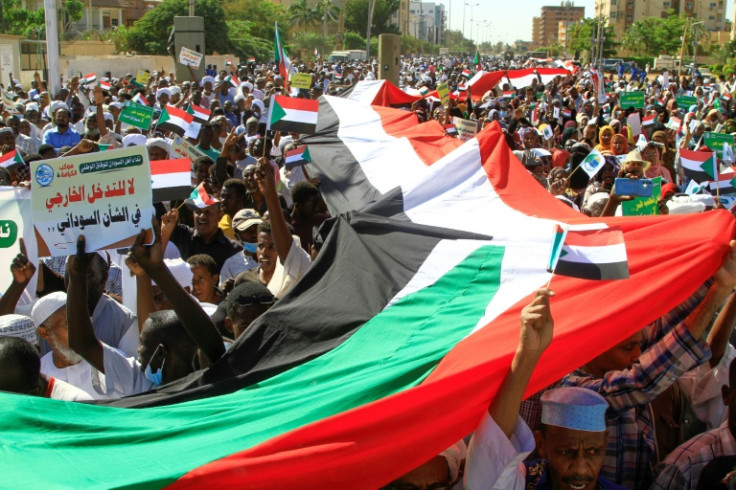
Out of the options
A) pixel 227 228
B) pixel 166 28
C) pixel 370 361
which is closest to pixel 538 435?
pixel 370 361

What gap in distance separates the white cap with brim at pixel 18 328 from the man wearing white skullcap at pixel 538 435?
89.2 inches

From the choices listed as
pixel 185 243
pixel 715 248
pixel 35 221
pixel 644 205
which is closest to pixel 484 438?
pixel 715 248

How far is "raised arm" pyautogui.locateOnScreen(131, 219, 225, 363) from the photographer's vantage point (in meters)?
3.55

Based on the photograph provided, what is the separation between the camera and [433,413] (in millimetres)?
2686

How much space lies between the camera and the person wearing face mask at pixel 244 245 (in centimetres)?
608

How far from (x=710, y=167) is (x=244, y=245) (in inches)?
165

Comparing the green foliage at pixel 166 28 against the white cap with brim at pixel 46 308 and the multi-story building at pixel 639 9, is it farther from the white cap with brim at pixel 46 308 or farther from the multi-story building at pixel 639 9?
the multi-story building at pixel 639 9

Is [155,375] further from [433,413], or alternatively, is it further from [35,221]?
[433,413]

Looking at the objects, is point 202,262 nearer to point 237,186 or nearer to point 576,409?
point 237,186

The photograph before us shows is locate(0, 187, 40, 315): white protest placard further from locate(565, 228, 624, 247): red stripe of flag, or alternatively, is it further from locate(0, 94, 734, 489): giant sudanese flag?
locate(565, 228, 624, 247): red stripe of flag

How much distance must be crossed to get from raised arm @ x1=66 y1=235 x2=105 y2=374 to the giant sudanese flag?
0.55 m

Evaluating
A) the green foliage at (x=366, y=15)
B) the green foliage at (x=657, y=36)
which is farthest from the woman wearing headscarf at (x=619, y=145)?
the green foliage at (x=366, y=15)

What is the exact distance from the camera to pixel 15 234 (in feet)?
17.9

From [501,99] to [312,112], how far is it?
1493cm
